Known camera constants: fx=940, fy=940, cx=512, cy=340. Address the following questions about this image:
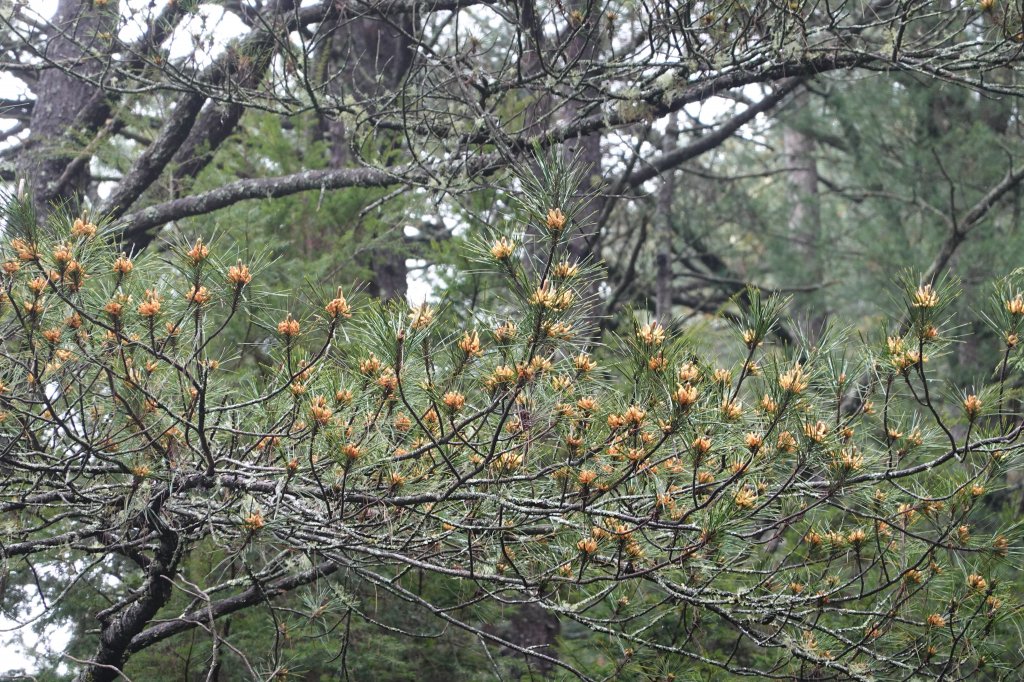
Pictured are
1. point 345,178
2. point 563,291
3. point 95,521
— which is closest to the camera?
point 563,291

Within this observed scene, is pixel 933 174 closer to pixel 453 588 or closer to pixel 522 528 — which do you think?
pixel 453 588

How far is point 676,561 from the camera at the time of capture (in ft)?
8.19

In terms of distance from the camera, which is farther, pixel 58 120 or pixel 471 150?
pixel 58 120

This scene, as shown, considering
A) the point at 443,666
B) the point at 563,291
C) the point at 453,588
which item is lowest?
the point at 443,666

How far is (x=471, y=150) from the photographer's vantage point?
17.9ft

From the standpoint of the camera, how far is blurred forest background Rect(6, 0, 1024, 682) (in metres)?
4.23

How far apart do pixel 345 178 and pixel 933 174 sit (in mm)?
5354

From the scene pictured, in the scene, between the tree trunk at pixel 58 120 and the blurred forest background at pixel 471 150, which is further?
the tree trunk at pixel 58 120

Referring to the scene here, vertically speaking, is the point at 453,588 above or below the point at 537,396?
below

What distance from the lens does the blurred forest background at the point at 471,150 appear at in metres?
4.23

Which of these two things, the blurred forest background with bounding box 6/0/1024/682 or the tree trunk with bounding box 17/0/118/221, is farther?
the tree trunk with bounding box 17/0/118/221

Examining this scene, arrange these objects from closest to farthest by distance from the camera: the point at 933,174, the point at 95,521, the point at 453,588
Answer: the point at 95,521 → the point at 453,588 → the point at 933,174

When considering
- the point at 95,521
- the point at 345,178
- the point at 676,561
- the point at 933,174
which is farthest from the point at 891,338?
the point at 933,174

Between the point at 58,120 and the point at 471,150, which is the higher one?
the point at 58,120
